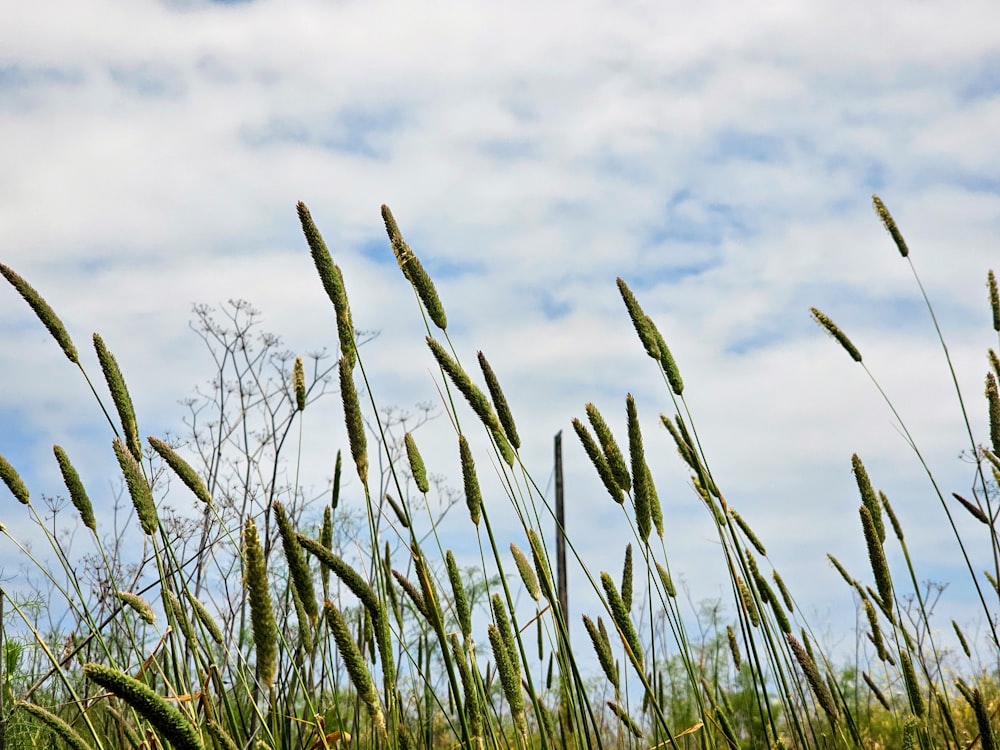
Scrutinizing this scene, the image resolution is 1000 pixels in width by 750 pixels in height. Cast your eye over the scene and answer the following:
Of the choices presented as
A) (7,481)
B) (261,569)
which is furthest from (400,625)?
(261,569)

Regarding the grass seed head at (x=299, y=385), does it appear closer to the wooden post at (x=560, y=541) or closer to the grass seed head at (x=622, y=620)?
the grass seed head at (x=622, y=620)

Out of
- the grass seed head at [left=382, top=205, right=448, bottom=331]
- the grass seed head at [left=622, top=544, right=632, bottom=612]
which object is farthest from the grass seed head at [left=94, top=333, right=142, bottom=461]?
the grass seed head at [left=622, top=544, right=632, bottom=612]

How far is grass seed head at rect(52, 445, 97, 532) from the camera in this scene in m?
2.02

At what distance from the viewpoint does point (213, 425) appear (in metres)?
5.25

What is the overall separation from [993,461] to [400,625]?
183 cm

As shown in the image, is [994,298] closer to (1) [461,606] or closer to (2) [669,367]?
(2) [669,367]

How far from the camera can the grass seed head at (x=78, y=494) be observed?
6.62 ft

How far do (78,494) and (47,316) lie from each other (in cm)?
41

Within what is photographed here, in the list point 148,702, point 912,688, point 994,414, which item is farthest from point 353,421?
point 994,414

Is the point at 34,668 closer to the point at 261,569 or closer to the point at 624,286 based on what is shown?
the point at 624,286

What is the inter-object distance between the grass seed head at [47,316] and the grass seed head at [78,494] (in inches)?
9.7

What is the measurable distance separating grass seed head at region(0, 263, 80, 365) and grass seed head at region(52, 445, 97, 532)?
0.25 metres

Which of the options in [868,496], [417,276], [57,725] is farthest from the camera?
[868,496]

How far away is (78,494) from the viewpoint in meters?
2.03
